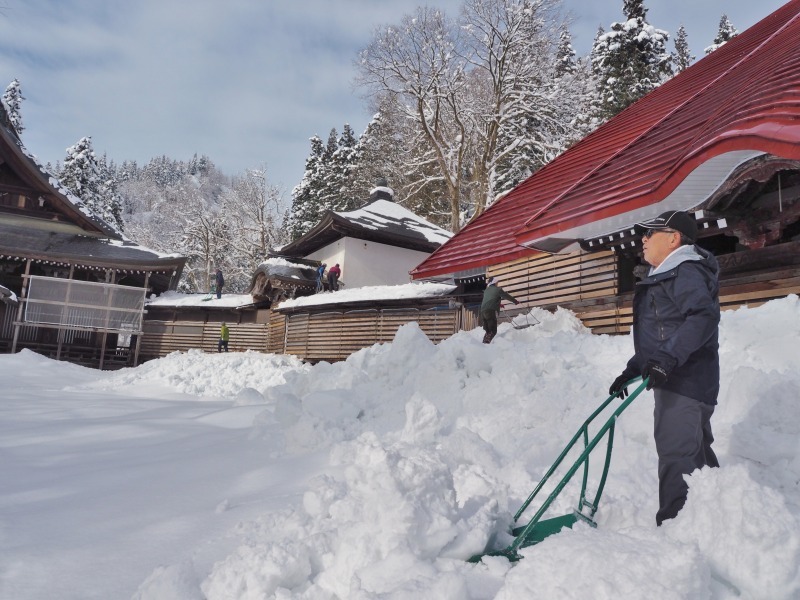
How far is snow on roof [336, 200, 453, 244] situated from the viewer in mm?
22250

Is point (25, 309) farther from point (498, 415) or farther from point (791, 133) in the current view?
point (791, 133)

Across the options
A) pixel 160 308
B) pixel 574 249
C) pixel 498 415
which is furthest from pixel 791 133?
pixel 160 308

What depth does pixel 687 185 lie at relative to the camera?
598cm

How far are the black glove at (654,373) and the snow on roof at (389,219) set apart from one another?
1956cm

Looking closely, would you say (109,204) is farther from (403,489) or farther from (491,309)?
(403,489)

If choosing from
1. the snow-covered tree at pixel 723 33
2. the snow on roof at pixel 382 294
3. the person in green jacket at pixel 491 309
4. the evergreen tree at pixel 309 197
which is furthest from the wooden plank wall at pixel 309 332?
the snow-covered tree at pixel 723 33

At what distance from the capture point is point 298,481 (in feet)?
10.7

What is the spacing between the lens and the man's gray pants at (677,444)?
2.44m

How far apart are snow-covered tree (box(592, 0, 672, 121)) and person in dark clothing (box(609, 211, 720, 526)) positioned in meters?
24.6

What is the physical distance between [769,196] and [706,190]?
0.75m

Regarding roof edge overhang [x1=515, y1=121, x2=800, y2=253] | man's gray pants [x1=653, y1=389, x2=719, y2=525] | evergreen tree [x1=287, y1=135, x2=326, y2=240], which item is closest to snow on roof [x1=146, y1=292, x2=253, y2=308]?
evergreen tree [x1=287, y1=135, x2=326, y2=240]

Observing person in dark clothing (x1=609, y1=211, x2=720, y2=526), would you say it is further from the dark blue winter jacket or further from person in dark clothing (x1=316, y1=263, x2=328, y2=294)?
person in dark clothing (x1=316, y1=263, x2=328, y2=294)

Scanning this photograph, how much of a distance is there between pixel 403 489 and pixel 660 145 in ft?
25.7

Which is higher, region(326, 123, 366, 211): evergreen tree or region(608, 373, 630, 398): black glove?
region(326, 123, 366, 211): evergreen tree
